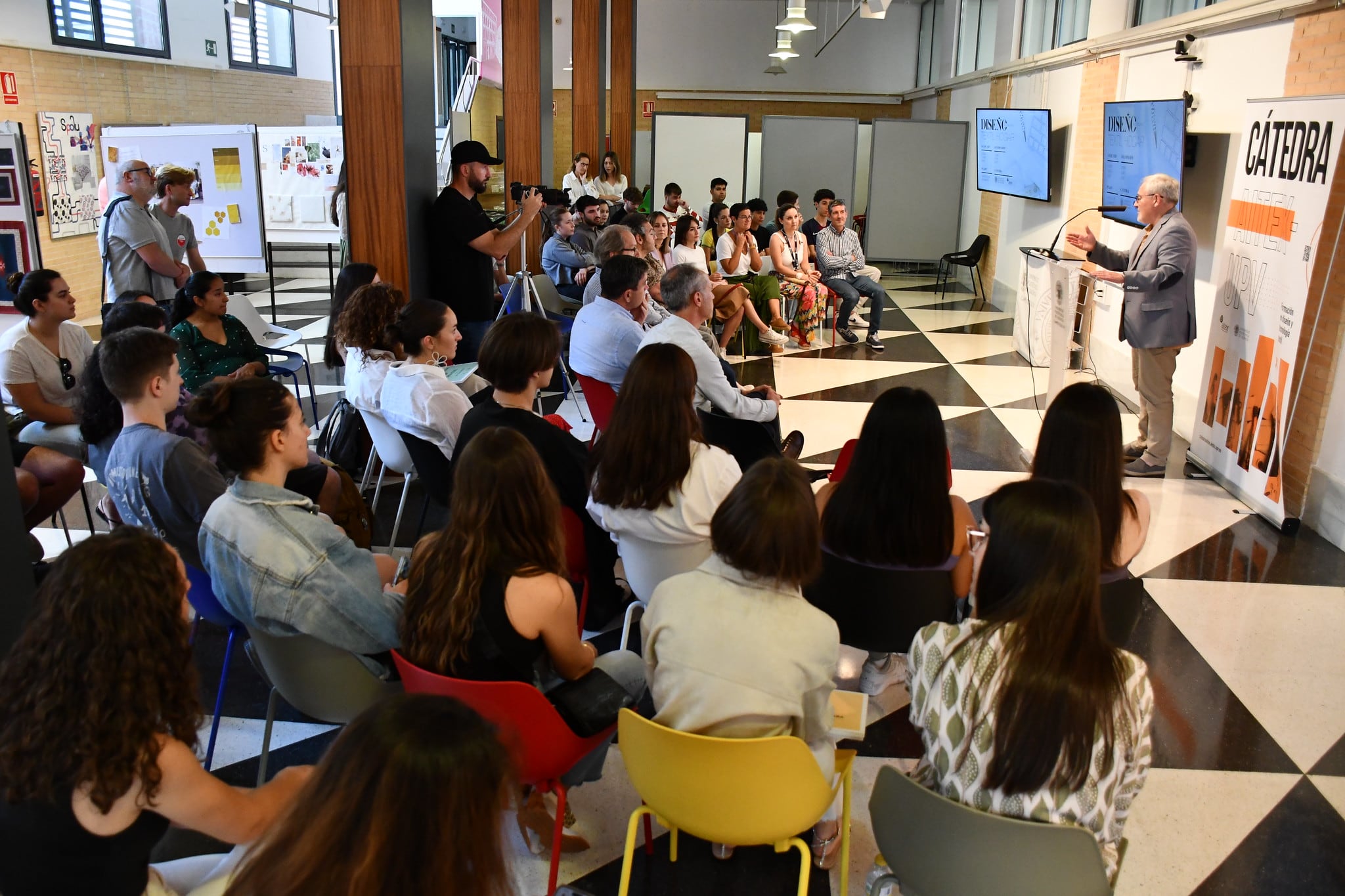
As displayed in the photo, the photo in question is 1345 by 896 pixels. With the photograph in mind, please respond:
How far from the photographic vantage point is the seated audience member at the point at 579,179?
11156 mm

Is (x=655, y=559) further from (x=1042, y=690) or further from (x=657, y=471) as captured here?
(x=1042, y=690)

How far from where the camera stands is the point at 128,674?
1419mm

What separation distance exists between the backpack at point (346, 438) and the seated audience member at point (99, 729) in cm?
270

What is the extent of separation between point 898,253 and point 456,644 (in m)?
11.4

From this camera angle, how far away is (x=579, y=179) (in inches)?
443

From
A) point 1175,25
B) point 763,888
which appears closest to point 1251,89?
point 1175,25

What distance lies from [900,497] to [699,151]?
1114 centimetres

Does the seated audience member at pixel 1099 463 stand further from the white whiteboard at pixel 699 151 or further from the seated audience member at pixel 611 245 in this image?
the white whiteboard at pixel 699 151

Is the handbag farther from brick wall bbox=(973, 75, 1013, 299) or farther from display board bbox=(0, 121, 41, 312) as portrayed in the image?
brick wall bbox=(973, 75, 1013, 299)

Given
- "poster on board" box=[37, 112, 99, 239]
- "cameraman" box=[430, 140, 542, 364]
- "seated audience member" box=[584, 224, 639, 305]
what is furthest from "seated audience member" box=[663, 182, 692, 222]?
"poster on board" box=[37, 112, 99, 239]

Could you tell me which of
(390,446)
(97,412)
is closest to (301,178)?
(390,446)

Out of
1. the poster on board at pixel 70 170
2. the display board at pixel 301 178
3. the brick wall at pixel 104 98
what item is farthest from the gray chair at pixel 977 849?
the poster on board at pixel 70 170

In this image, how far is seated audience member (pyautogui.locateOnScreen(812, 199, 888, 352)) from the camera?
855 cm

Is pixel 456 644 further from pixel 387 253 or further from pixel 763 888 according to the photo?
pixel 387 253
